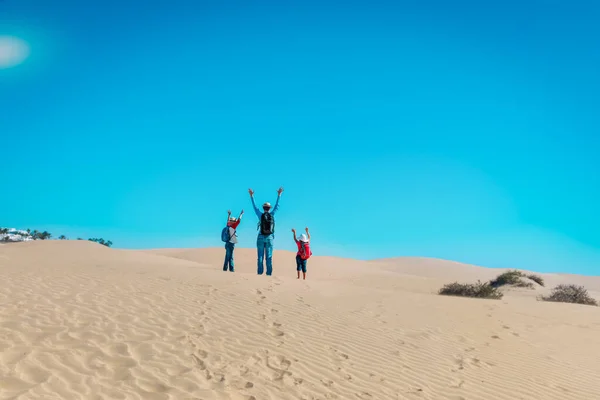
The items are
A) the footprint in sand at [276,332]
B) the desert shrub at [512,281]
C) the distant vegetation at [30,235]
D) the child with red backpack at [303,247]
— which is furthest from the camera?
the distant vegetation at [30,235]

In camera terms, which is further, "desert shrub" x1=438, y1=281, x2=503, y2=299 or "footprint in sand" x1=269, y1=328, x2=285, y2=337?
"desert shrub" x1=438, y1=281, x2=503, y2=299

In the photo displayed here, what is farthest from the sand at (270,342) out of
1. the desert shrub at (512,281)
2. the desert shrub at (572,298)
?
the desert shrub at (512,281)

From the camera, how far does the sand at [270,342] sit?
18.2 ft

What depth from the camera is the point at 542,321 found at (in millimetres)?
11328

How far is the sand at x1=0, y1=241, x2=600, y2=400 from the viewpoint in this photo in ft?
18.2

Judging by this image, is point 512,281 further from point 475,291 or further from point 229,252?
point 229,252

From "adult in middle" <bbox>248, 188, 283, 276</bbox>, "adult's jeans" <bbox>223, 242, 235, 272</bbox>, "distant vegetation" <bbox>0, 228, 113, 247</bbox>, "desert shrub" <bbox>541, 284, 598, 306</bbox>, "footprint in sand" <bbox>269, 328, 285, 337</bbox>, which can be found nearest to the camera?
"footprint in sand" <bbox>269, 328, 285, 337</bbox>

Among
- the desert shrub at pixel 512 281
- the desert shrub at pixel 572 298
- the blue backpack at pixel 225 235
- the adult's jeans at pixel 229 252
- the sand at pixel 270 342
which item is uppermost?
the blue backpack at pixel 225 235

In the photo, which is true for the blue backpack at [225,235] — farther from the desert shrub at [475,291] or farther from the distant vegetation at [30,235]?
the distant vegetation at [30,235]

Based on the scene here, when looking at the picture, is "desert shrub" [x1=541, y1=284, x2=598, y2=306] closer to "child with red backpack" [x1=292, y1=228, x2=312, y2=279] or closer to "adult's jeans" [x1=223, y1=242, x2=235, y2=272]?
"child with red backpack" [x1=292, y1=228, x2=312, y2=279]

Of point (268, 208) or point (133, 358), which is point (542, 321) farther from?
point (133, 358)

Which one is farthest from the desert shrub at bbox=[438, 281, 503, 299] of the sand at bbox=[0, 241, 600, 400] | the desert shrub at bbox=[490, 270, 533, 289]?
the desert shrub at bbox=[490, 270, 533, 289]

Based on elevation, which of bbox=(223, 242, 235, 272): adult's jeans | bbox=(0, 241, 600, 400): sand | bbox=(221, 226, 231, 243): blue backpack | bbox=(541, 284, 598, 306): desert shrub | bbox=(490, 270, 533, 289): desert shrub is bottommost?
bbox=(0, 241, 600, 400): sand

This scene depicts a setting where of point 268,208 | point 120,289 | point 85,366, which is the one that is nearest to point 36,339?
point 85,366
